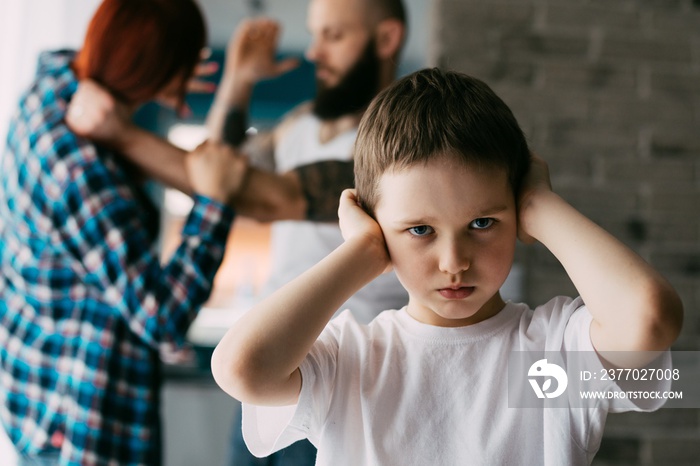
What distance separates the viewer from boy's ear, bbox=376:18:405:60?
5.36 feet

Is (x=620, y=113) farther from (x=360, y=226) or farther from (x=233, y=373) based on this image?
(x=233, y=373)

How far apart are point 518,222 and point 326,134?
3.20 ft

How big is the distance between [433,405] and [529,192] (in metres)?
0.22

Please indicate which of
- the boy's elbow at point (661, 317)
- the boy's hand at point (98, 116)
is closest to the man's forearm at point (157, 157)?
the boy's hand at point (98, 116)

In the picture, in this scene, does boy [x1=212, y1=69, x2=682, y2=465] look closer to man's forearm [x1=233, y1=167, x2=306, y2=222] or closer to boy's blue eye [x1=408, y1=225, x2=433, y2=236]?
boy's blue eye [x1=408, y1=225, x2=433, y2=236]

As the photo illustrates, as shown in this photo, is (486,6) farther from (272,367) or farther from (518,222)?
(272,367)

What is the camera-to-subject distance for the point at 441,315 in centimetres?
64

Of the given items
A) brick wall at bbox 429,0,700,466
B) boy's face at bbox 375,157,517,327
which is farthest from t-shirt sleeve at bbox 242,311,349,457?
brick wall at bbox 429,0,700,466

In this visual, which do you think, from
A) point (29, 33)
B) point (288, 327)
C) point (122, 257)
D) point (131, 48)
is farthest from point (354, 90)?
point (288, 327)

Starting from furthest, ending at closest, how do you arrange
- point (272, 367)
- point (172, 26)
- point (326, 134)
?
1. point (326, 134)
2. point (172, 26)
3. point (272, 367)

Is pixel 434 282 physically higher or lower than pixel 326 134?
lower

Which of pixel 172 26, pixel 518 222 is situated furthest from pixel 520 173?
pixel 172 26

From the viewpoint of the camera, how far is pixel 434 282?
612 millimetres

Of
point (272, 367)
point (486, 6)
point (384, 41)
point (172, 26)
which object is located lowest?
point (272, 367)
